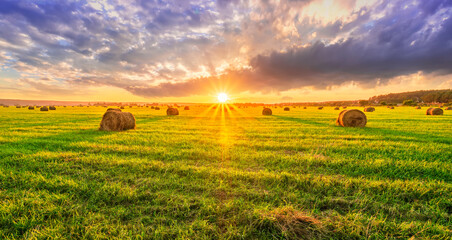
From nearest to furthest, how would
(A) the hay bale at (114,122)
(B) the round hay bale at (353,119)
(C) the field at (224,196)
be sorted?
(C) the field at (224,196), (A) the hay bale at (114,122), (B) the round hay bale at (353,119)

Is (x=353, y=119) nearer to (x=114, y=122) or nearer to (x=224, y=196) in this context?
(x=224, y=196)

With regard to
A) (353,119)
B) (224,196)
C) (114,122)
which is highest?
(114,122)

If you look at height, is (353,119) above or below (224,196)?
above

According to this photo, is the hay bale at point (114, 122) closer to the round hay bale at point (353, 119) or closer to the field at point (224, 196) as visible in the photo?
the field at point (224, 196)

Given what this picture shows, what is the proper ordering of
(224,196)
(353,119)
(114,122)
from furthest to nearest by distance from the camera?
(353,119)
(114,122)
(224,196)

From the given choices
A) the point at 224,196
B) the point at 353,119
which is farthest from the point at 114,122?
the point at 353,119

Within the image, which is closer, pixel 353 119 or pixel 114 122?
Result: pixel 114 122

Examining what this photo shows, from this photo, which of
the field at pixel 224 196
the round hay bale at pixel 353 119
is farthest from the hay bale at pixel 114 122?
the round hay bale at pixel 353 119

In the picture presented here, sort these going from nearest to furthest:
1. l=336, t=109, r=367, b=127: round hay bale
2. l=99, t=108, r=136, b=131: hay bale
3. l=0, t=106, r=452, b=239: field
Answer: l=0, t=106, r=452, b=239: field, l=99, t=108, r=136, b=131: hay bale, l=336, t=109, r=367, b=127: round hay bale

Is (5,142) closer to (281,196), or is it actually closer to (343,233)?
(281,196)

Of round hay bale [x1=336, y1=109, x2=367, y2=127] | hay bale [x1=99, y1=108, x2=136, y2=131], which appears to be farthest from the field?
round hay bale [x1=336, y1=109, x2=367, y2=127]

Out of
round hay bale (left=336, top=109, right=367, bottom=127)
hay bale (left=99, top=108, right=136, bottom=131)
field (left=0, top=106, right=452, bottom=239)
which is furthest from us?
round hay bale (left=336, top=109, right=367, bottom=127)

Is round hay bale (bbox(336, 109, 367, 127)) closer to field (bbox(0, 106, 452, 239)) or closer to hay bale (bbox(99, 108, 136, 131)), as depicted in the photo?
field (bbox(0, 106, 452, 239))

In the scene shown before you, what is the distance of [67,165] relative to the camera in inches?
223
